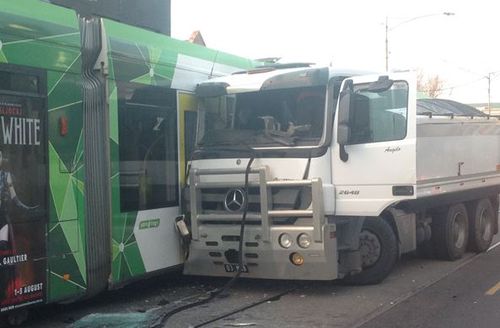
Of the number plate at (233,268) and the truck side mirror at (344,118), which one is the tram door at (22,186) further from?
the truck side mirror at (344,118)

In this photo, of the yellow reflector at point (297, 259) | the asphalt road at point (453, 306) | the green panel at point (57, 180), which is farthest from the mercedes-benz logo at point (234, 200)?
the green panel at point (57, 180)

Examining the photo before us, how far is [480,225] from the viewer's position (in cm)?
1159

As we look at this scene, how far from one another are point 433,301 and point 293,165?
233 cm

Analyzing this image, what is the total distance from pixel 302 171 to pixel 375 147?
0.92 metres

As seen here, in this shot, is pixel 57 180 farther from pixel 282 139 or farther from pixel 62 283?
pixel 282 139

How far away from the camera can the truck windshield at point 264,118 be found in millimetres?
7570

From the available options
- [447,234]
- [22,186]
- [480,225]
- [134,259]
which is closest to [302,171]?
[134,259]

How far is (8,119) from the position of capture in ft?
18.1

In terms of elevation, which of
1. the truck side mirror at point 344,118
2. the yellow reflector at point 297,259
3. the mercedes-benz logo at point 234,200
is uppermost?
the truck side mirror at point 344,118

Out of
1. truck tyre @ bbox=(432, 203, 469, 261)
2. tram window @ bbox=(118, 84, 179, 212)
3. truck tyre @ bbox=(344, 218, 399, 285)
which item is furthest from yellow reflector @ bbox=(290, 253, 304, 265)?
truck tyre @ bbox=(432, 203, 469, 261)

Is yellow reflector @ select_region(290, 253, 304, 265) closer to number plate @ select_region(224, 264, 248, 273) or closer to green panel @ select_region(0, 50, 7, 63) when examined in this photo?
number plate @ select_region(224, 264, 248, 273)

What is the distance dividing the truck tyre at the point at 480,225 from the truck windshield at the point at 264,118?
5.26 m

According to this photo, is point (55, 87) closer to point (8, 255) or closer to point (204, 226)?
point (8, 255)

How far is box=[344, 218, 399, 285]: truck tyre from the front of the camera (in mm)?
8320
